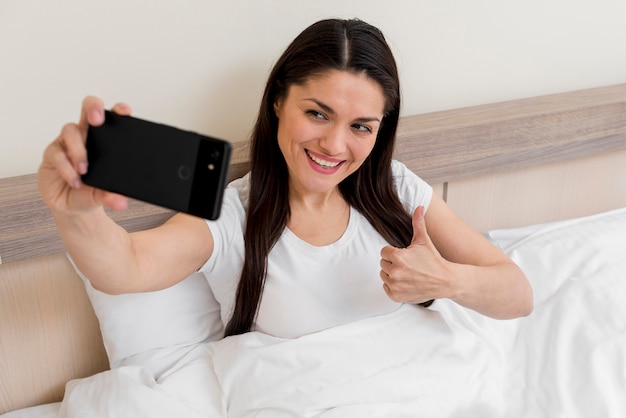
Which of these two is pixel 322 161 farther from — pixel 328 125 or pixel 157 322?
pixel 157 322

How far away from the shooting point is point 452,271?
48.1 inches

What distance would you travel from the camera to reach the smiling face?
3.83 ft

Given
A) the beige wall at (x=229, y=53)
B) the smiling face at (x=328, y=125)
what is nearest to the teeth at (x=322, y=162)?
the smiling face at (x=328, y=125)

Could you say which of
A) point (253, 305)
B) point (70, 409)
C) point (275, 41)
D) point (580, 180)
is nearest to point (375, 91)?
point (275, 41)

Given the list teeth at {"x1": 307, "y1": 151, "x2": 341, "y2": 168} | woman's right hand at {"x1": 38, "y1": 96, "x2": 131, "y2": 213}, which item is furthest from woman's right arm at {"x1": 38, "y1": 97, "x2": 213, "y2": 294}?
teeth at {"x1": 307, "y1": 151, "x2": 341, "y2": 168}

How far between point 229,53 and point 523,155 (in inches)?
28.2

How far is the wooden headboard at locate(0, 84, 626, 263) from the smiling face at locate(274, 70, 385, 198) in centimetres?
19

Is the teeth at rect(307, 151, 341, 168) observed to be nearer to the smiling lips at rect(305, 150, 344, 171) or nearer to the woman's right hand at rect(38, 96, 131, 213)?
the smiling lips at rect(305, 150, 344, 171)

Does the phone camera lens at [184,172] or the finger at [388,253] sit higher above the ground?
the phone camera lens at [184,172]

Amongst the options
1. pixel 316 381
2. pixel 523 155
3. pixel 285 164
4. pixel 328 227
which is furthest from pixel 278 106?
pixel 523 155

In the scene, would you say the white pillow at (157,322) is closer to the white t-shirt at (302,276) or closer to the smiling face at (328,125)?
the white t-shirt at (302,276)

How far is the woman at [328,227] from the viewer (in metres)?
1.17

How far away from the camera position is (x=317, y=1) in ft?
4.68

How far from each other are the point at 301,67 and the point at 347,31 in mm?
97
